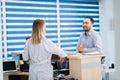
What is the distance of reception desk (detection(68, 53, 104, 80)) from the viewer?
8.98 ft

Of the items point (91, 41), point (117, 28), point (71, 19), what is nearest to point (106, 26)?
point (71, 19)

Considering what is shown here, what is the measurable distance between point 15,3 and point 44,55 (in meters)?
2.27

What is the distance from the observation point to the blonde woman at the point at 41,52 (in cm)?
291

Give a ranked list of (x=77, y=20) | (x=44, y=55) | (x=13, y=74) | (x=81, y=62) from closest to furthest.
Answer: (x=81, y=62)
(x=44, y=55)
(x=13, y=74)
(x=77, y=20)

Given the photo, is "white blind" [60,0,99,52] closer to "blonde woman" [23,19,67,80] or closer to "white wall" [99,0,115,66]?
"white wall" [99,0,115,66]

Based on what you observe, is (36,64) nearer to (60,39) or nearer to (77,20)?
(60,39)

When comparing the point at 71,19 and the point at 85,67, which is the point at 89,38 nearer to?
the point at 85,67

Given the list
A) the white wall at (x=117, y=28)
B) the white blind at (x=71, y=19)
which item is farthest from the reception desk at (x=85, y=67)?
the white blind at (x=71, y=19)

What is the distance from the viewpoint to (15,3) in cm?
488

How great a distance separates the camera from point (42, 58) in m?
2.92

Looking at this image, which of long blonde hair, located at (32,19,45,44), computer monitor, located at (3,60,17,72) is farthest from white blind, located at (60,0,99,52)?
long blonde hair, located at (32,19,45,44)

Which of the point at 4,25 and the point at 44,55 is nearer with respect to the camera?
the point at 44,55

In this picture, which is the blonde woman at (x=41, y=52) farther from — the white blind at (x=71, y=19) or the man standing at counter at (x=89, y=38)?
the white blind at (x=71, y=19)

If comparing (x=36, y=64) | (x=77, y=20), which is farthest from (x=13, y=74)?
(x=77, y=20)
